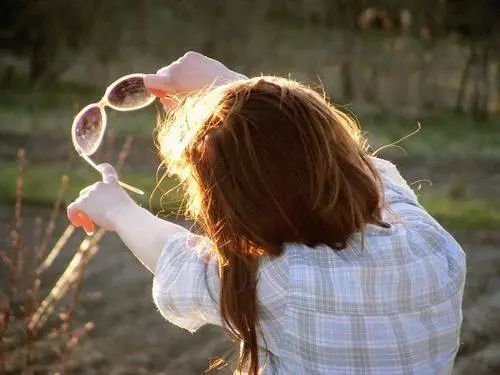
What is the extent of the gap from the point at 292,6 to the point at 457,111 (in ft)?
4.89

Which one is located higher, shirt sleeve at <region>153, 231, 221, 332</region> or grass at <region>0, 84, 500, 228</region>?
shirt sleeve at <region>153, 231, 221, 332</region>

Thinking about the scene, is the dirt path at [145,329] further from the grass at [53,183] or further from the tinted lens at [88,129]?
the tinted lens at [88,129]

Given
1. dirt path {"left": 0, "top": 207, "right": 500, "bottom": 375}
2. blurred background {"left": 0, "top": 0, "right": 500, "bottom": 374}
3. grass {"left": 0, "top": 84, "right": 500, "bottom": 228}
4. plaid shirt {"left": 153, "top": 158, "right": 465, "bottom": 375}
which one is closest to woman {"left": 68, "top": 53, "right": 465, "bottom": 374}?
plaid shirt {"left": 153, "top": 158, "right": 465, "bottom": 375}

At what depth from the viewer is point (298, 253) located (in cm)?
137

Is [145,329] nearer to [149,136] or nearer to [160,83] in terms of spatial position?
[160,83]

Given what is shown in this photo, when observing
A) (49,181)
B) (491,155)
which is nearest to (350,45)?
(491,155)

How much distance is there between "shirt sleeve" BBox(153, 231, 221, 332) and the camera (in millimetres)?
1407

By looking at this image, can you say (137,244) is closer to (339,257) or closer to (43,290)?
(339,257)

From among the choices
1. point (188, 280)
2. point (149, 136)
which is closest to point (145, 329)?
point (188, 280)

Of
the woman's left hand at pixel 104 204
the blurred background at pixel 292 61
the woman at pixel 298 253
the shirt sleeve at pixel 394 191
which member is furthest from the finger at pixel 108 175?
the blurred background at pixel 292 61

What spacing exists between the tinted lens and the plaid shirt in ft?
1.51

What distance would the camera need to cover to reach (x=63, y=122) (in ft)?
22.0

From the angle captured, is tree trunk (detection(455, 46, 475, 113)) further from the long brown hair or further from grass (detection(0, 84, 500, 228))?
the long brown hair

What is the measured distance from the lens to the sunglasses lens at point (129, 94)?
72.7 inches
